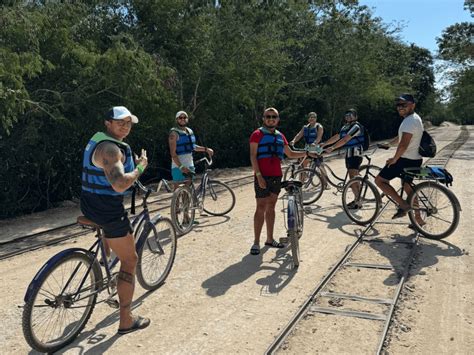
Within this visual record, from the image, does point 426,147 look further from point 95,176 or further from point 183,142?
point 95,176

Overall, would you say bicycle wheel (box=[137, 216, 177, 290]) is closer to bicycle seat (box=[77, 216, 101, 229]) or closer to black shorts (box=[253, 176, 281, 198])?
bicycle seat (box=[77, 216, 101, 229])

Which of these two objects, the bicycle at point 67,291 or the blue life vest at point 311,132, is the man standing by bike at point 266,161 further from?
the blue life vest at point 311,132

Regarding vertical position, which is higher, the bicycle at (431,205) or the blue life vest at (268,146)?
the blue life vest at (268,146)

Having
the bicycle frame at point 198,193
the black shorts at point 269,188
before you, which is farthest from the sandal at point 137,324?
the bicycle frame at point 198,193

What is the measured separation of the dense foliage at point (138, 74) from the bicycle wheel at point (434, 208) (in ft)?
21.0

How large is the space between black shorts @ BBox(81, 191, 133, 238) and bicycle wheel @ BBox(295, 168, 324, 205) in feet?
20.7

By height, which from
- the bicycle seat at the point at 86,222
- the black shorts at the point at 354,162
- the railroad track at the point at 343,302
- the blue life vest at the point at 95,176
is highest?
the blue life vest at the point at 95,176

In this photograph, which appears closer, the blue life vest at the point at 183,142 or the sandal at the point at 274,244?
the sandal at the point at 274,244

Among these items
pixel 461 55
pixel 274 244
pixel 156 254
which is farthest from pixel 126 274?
pixel 461 55

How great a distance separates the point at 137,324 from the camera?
4176 mm

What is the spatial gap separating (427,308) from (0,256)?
18.7 feet

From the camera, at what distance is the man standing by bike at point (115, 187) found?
356cm

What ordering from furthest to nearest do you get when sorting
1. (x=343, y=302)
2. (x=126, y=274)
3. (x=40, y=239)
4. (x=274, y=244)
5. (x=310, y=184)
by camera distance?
(x=310, y=184) < (x=40, y=239) < (x=274, y=244) < (x=343, y=302) < (x=126, y=274)

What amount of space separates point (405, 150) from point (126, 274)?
4.80 metres
